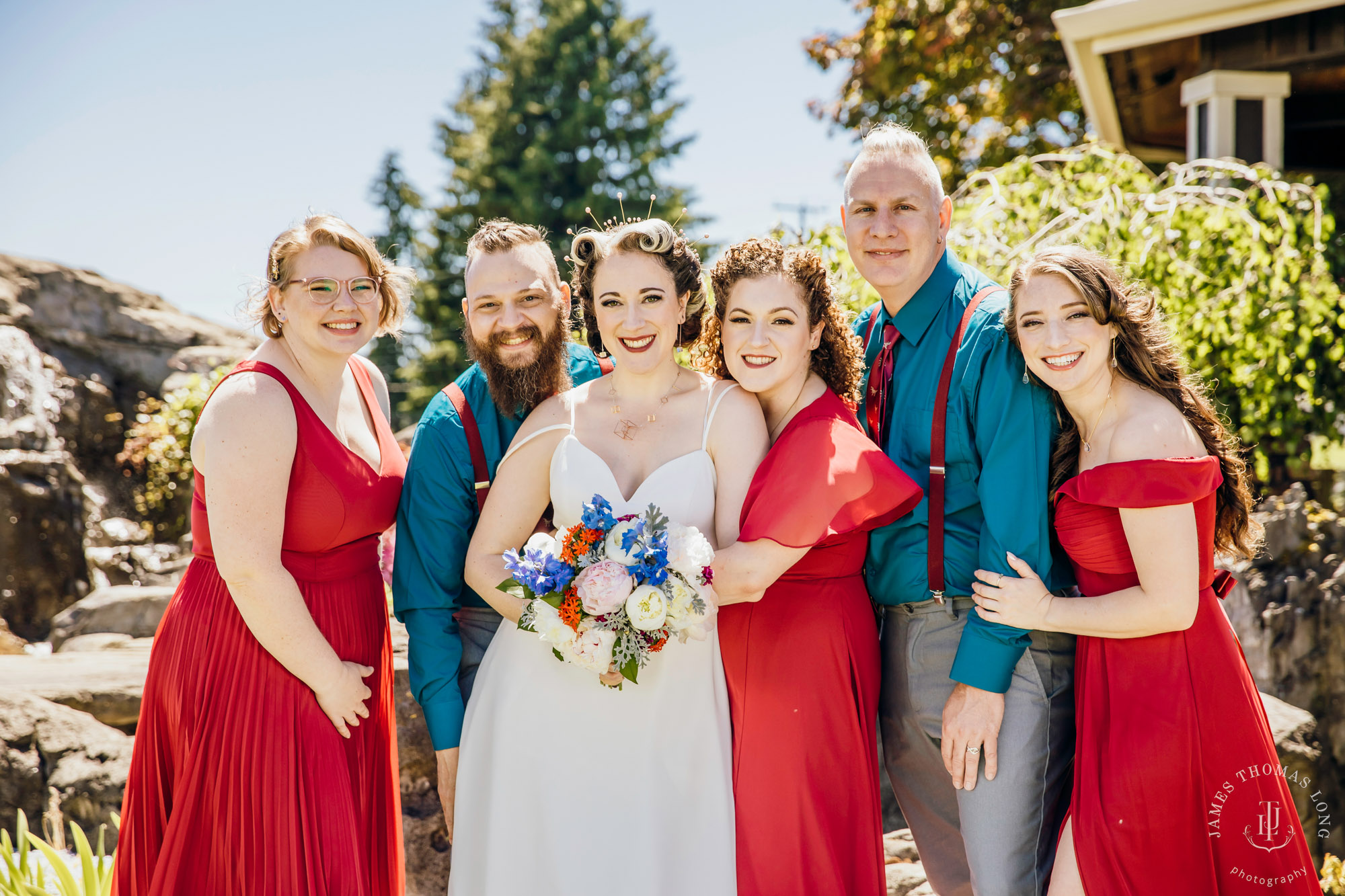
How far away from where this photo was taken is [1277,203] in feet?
19.1

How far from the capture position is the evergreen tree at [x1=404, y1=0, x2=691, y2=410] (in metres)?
22.8

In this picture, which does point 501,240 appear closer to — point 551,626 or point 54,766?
point 551,626

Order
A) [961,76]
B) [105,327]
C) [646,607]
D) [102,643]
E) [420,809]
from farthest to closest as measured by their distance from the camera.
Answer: [961,76] < [105,327] < [102,643] < [420,809] < [646,607]

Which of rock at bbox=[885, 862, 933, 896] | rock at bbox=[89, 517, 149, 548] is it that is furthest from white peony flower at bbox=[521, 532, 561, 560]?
rock at bbox=[89, 517, 149, 548]

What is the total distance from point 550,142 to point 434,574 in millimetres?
21746

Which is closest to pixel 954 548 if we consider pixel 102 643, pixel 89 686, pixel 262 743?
pixel 262 743

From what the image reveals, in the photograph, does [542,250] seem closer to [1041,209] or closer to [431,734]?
[431,734]

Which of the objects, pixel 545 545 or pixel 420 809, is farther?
pixel 420 809

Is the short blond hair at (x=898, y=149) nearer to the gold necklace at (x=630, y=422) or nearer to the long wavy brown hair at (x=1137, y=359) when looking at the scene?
the long wavy brown hair at (x=1137, y=359)

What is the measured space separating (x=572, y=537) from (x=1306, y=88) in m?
9.64

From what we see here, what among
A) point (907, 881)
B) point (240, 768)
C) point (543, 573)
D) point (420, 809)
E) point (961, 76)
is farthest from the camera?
point (961, 76)

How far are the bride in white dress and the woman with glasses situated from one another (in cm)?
39

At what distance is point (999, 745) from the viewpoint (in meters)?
3.00

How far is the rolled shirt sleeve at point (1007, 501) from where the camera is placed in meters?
2.94
